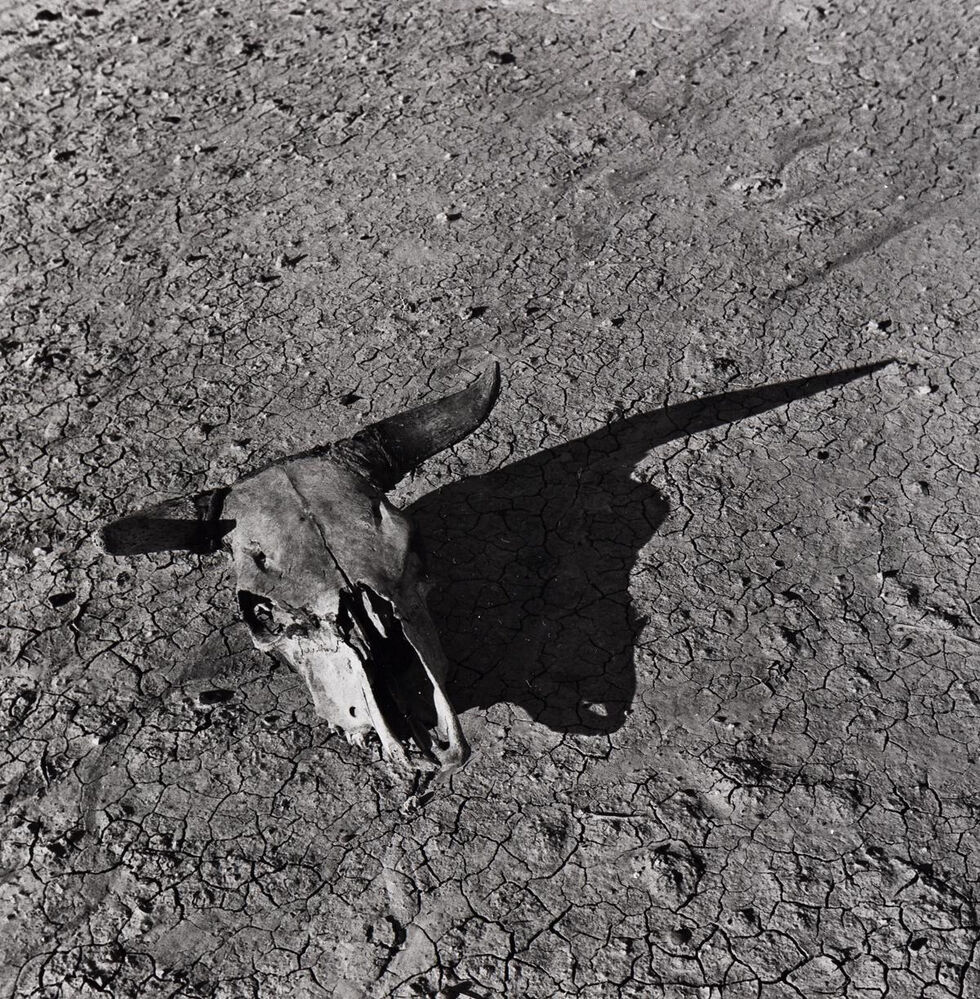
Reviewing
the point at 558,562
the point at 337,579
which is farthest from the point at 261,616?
the point at 558,562

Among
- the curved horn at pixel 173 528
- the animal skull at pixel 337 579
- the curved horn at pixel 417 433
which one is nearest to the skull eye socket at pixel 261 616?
the animal skull at pixel 337 579

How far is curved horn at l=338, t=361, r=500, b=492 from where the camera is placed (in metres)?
4.79

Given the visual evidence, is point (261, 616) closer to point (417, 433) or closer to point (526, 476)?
point (417, 433)

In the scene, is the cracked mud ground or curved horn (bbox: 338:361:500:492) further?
curved horn (bbox: 338:361:500:492)

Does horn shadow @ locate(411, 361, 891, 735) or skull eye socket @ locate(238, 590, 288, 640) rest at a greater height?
skull eye socket @ locate(238, 590, 288, 640)

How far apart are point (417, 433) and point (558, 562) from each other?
2.92 ft

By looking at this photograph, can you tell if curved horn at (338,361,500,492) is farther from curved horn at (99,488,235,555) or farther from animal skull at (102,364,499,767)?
curved horn at (99,488,235,555)

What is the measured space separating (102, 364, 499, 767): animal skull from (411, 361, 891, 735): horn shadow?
0.48m

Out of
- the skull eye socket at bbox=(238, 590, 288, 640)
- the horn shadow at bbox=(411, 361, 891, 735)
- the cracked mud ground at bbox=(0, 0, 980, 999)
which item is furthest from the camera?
the horn shadow at bbox=(411, 361, 891, 735)

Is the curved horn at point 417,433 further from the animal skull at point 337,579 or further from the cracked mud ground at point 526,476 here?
the cracked mud ground at point 526,476

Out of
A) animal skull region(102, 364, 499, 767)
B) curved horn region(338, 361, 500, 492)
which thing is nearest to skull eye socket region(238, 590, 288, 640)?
animal skull region(102, 364, 499, 767)

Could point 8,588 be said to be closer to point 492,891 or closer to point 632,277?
point 492,891

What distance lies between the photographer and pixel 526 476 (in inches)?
218

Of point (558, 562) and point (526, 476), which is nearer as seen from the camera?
point (558, 562)
